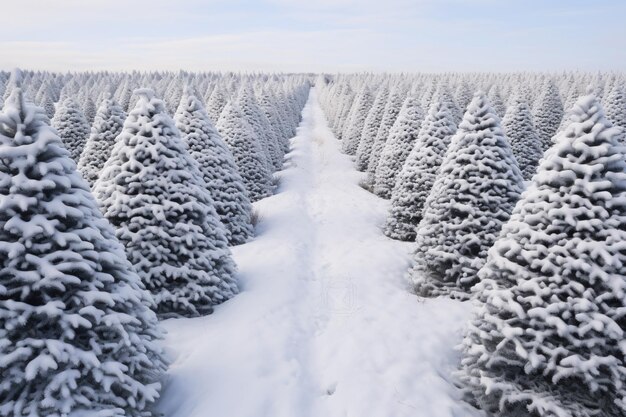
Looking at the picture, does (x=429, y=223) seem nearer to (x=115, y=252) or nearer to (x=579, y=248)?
(x=579, y=248)

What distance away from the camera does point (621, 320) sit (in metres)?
5.21

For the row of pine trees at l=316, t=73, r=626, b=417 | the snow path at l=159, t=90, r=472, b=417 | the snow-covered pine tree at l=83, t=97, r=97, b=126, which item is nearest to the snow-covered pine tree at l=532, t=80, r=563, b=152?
the snow path at l=159, t=90, r=472, b=417

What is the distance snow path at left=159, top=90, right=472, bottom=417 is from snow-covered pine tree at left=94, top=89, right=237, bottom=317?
600 mm

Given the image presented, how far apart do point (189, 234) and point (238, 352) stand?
2543mm

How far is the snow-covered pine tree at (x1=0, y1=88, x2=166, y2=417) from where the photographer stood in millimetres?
4199

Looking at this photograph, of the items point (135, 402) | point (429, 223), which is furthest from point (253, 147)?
point (135, 402)

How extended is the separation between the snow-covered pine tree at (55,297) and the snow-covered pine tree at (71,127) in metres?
18.3

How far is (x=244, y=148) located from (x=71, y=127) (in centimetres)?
987

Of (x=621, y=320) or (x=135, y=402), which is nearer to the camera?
(x=135, y=402)

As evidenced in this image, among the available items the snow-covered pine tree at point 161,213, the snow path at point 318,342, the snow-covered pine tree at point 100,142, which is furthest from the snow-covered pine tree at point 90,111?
the snow-covered pine tree at point 161,213

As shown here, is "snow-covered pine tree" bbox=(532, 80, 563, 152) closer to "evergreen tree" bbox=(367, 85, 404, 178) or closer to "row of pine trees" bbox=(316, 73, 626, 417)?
"evergreen tree" bbox=(367, 85, 404, 178)

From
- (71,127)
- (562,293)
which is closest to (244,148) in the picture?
(71,127)

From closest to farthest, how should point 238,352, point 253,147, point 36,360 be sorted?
point 36,360, point 238,352, point 253,147

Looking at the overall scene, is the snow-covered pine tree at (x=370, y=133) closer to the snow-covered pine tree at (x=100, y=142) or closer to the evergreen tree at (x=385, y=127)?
the evergreen tree at (x=385, y=127)
